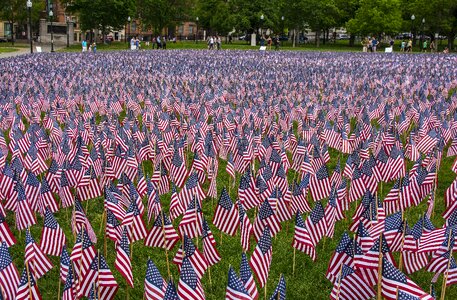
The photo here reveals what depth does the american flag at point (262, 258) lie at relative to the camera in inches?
204

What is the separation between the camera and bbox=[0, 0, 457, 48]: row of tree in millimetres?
66938

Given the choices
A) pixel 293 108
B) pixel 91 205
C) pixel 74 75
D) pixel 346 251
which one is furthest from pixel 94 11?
pixel 346 251

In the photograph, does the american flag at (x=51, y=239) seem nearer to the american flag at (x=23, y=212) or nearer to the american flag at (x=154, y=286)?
the american flag at (x=23, y=212)

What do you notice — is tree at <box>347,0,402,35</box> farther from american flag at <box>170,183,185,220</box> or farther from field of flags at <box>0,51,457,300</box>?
american flag at <box>170,183,185,220</box>

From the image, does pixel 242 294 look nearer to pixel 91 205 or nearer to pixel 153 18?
pixel 91 205

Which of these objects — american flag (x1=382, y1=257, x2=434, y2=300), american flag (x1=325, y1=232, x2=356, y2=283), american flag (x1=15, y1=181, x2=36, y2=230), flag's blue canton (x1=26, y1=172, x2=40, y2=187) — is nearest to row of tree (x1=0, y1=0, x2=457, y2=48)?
flag's blue canton (x1=26, y1=172, x2=40, y2=187)

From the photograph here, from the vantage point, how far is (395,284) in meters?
4.05

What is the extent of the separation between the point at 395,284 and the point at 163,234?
9.04 feet

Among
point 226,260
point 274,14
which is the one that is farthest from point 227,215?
point 274,14

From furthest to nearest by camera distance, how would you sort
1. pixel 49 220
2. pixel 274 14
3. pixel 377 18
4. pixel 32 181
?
1. pixel 274 14
2. pixel 377 18
3. pixel 32 181
4. pixel 49 220

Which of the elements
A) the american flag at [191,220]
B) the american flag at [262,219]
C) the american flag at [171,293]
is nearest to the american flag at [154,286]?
the american flag at [171,293]

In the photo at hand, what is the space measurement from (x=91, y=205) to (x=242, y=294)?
520 cm

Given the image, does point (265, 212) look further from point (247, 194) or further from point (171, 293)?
point (171, 293)

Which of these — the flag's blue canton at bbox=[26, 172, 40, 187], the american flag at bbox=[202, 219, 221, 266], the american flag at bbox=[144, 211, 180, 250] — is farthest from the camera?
the flag's blue canton at bbox=[26, 172, 40, 187]
